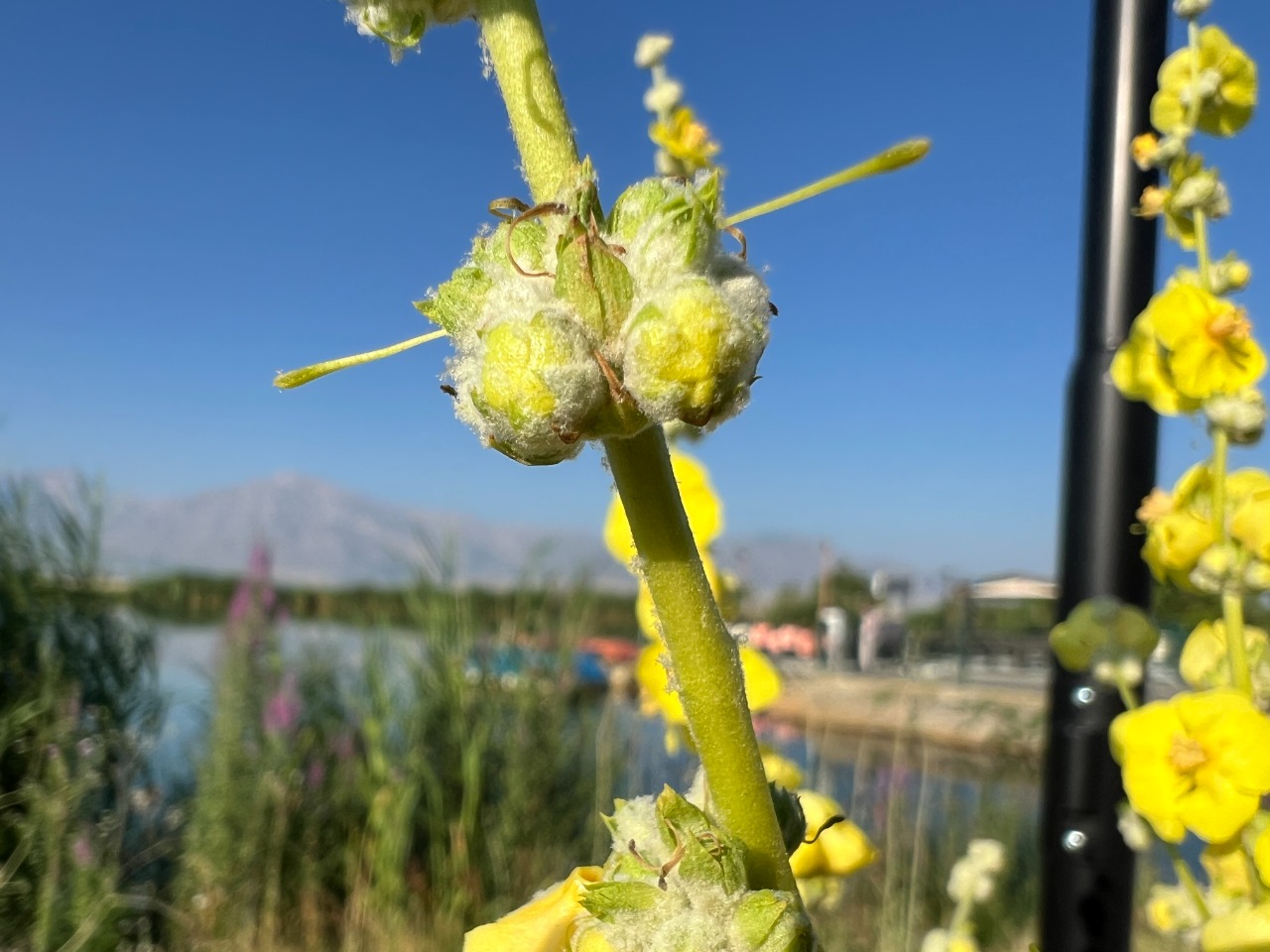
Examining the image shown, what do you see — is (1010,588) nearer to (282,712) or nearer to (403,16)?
(282,712)

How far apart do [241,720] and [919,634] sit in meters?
1.94

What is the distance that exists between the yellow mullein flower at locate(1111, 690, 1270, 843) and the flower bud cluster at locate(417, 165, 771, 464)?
40 cm

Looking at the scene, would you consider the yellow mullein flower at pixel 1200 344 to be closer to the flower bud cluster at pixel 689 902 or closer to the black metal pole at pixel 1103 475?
the black metal pole at pixel 1103 475

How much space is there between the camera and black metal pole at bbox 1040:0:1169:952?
88 centimetres

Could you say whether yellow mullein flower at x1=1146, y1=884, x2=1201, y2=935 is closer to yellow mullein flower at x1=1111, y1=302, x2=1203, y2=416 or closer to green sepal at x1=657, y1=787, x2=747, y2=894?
yellow mullein flower at x1=1111, y1=302, x2=1203, y2=416

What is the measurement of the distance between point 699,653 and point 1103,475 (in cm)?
77

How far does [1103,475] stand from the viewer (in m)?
0.92

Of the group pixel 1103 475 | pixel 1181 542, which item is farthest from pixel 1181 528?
pixel 1103 475

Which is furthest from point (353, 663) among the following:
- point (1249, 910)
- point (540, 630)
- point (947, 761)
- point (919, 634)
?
point (1249, 910)

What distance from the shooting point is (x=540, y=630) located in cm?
354

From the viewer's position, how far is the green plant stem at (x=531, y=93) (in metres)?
0.28

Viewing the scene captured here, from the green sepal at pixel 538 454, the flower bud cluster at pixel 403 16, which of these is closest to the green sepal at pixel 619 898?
the green sepal at pixel 538 454

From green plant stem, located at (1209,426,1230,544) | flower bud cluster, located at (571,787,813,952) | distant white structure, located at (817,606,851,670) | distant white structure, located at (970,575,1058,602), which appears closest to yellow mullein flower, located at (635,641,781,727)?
green plant stem, located at (1209,426,1230,544)

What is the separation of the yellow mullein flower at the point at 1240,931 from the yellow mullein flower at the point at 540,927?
307 millimetres
